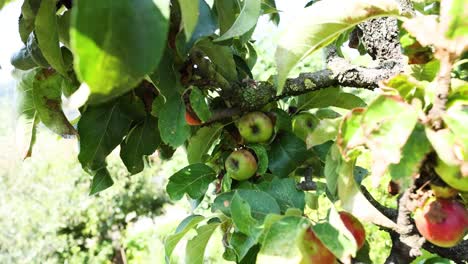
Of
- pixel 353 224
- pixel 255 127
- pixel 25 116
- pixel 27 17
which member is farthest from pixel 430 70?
pixel 25 116

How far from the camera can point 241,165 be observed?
730mm

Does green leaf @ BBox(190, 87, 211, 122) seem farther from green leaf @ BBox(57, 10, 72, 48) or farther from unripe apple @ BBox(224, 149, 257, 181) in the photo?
green leaf @ BBox(57, 10, 72, 48)

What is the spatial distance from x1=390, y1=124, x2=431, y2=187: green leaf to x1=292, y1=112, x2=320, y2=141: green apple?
0.39 m

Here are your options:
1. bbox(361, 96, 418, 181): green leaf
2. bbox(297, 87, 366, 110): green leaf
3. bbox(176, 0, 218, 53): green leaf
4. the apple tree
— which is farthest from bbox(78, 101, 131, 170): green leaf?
bbox(361, 96, 418, 181): green leaf

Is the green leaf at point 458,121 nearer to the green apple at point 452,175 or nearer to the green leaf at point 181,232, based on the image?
the green apple at point 452,175

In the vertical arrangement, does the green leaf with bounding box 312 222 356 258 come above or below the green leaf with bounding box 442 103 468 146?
below

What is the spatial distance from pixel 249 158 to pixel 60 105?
12.5 inches

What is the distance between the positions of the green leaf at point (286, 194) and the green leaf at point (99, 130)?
274 mm

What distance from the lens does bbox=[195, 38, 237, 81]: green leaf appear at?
716 mm

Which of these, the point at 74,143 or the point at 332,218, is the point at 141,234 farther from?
the point at 332,218

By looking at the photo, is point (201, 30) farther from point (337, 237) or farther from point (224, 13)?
point (337, 237)

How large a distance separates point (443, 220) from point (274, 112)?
1.23 ft

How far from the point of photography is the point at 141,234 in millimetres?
5355

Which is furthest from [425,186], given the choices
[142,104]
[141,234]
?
[141,234]
